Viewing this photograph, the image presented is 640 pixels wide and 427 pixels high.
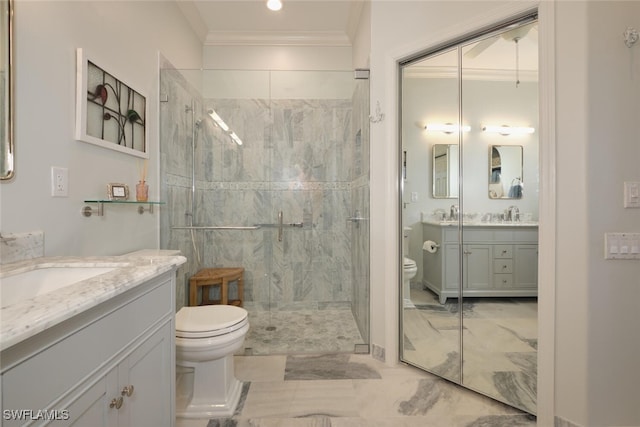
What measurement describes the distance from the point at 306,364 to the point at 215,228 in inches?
54.9

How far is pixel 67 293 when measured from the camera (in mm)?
682

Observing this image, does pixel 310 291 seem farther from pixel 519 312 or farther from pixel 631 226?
pixel 631 226

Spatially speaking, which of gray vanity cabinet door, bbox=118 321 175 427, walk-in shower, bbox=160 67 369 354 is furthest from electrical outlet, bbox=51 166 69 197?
walk-in shower, bbox=160 67 369 354

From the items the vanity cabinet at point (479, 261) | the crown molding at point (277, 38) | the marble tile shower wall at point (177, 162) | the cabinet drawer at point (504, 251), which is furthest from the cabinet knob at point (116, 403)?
the crown molding at point (277, 38)

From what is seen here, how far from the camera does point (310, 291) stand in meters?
2.93

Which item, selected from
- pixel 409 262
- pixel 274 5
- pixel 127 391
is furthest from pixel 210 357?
pixel 274 5

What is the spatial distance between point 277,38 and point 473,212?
2.60 m

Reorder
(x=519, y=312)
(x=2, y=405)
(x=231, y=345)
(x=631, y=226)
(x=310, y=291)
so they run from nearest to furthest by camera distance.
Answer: (x=2, y=405) → (x=631, y=226) → (x=231, y=345) → (x=519, y=312) → (x=310, y=291)

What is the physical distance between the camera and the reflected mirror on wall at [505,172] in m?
1.81

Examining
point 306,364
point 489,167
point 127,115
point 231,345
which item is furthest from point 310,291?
point 127,115

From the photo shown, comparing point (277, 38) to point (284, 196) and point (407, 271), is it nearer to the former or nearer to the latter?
point (284, 196)

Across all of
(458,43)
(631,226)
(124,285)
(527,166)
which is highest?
(458,43)

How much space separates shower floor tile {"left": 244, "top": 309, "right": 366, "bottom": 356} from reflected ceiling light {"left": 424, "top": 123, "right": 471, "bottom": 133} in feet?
5.51

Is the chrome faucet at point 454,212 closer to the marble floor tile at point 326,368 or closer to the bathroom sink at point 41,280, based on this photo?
the marble floor tile at point 326,368
